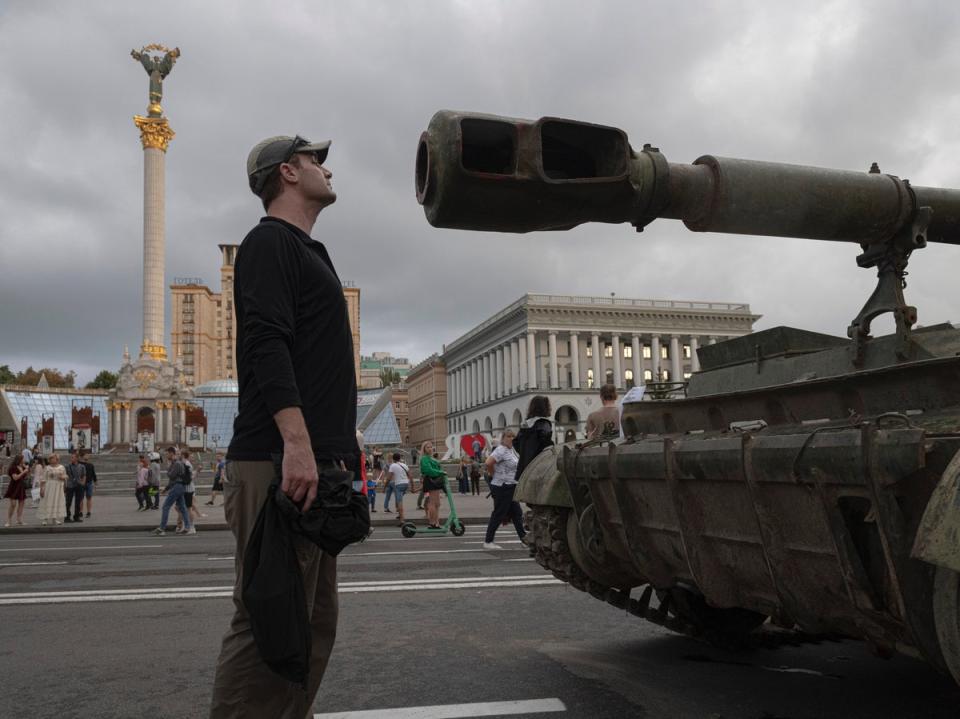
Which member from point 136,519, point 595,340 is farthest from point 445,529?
point 595,340

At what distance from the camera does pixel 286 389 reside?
8.57 ft

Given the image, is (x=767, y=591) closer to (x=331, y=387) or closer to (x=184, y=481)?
(x=331, y=387)

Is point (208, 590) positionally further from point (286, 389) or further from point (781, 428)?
point (781, 428)

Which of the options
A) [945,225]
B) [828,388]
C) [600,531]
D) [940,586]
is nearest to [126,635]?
[600,531]

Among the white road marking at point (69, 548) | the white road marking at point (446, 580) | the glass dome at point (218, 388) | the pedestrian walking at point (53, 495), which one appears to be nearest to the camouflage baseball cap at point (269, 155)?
the white road marking at point (446, 580)

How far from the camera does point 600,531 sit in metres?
4.57

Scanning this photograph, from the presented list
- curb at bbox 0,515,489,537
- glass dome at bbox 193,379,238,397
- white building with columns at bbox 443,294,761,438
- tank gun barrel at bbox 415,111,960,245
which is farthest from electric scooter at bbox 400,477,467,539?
glass dome at bbox 193,379,238,397

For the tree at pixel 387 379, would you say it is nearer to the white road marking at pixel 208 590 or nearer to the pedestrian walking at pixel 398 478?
the pedestrian walking at pixel 398 478

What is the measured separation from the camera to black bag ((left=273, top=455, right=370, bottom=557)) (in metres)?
2.54

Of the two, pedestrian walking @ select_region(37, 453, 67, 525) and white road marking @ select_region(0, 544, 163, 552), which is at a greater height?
pedestrian walking @ select_region(37, 453, 67, 525)

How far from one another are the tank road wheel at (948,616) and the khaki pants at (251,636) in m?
1.82

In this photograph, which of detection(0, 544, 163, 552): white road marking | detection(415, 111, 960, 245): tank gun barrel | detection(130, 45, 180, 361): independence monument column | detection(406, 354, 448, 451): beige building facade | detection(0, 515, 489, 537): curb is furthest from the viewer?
detection(406, 354, 448, 451): beige building facade

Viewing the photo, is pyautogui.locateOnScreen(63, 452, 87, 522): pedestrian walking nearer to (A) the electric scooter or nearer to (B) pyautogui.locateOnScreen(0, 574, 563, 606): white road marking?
(A) the electric scooter

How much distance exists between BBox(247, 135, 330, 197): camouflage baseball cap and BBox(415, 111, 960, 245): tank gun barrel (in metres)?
0.41
